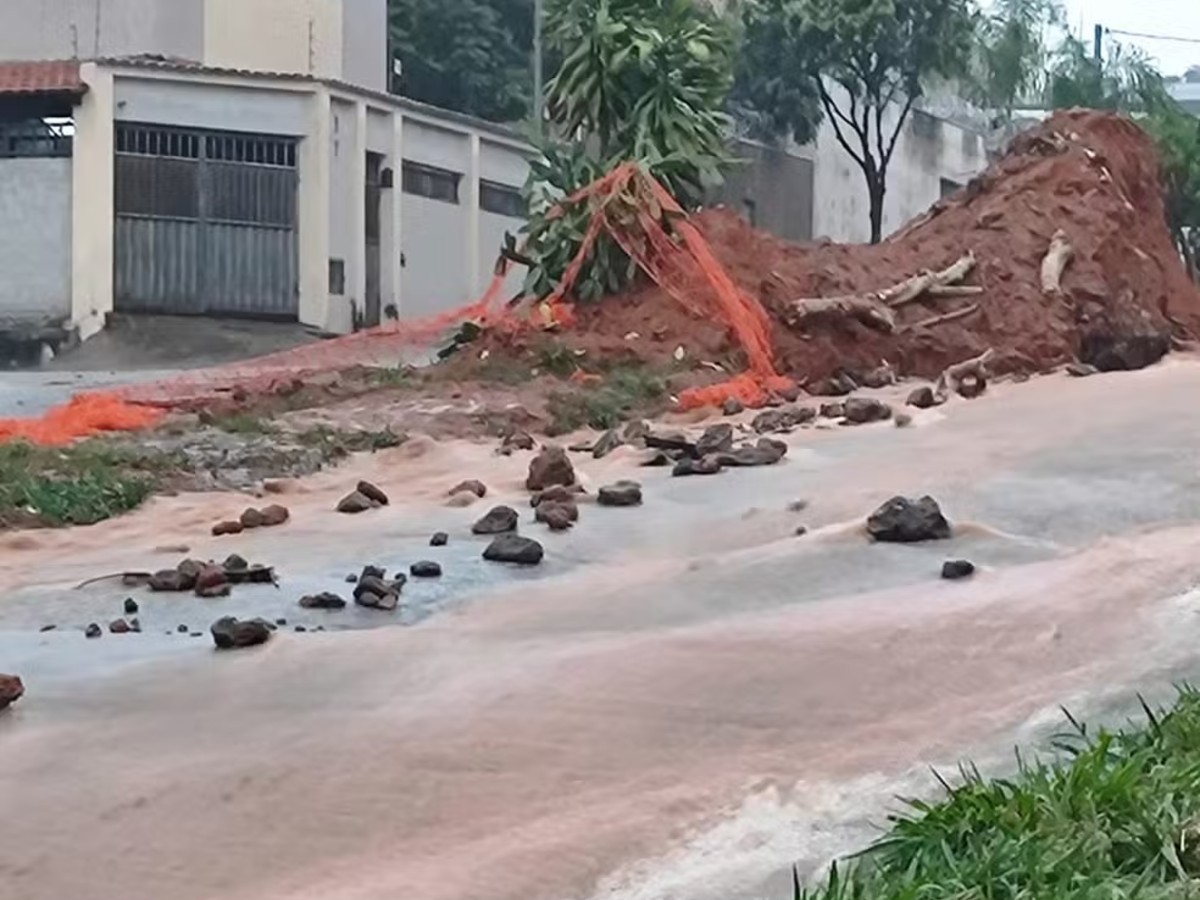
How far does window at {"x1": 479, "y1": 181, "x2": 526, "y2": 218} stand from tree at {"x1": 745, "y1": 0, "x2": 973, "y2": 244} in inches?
170

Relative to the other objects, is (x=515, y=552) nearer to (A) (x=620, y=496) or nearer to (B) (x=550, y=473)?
(A) (x=620, y=496)

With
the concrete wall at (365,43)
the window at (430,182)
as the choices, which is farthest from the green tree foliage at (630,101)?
the concrete wall at (365,43)

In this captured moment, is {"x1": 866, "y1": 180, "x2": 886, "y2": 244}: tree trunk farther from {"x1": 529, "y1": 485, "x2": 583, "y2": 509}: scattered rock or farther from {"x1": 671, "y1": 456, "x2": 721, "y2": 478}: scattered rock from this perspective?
{"x1": 529, "y1": 485, "x2": 583, "y2": 509}: scattered rock

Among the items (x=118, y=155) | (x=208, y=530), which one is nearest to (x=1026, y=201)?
(x=208, y=530)

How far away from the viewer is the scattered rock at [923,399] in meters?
10.8

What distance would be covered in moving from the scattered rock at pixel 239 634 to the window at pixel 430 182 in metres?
18.9

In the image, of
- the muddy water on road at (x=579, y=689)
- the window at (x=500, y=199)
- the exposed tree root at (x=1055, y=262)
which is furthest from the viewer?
the window at (x=500, y=199)

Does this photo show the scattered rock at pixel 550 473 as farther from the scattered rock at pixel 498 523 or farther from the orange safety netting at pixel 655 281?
the orange safety netting at pixel 655 281

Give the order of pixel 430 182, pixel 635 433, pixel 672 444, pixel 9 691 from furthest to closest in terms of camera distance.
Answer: pixel 430 182, pixel 635 433, pixel 672 444, pixel 9 691

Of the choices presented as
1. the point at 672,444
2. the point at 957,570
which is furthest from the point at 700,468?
the point at 957,570

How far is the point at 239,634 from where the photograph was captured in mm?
5934

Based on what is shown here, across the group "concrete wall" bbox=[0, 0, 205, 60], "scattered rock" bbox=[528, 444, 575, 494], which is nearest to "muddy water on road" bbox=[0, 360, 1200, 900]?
"scattered rock" bbox=[528, 444, 575, 494]

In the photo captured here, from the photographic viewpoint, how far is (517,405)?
11.4 metres

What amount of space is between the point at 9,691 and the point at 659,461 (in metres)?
4.45
